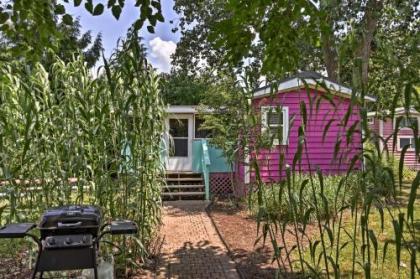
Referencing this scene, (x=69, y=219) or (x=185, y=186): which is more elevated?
(x=69, y=219)

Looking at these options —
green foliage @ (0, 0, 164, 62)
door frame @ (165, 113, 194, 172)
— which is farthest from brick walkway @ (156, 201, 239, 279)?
door frame @ (165, 113, 194, 172)

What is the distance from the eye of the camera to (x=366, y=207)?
2234 millimetres

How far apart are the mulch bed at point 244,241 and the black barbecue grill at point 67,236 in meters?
1.34

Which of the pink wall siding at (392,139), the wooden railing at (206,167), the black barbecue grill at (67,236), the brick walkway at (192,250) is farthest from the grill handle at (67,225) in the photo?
the wooden railing at (206,167)

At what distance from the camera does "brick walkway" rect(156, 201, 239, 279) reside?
4.97 m

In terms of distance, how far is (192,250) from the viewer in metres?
6.05

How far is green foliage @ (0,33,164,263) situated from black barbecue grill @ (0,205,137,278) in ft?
4.31

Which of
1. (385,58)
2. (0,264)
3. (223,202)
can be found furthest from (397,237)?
(223,202)

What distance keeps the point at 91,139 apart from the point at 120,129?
311mm

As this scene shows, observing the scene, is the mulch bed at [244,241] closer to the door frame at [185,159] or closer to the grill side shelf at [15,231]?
the grill side shelf at [15,231]

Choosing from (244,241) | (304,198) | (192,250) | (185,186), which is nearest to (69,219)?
(304,198)

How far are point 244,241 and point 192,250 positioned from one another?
36.3 inches

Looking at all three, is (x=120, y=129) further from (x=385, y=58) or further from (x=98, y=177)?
(x=385, y=58)

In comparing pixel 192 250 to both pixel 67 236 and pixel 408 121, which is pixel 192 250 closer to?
pixel 67 236
